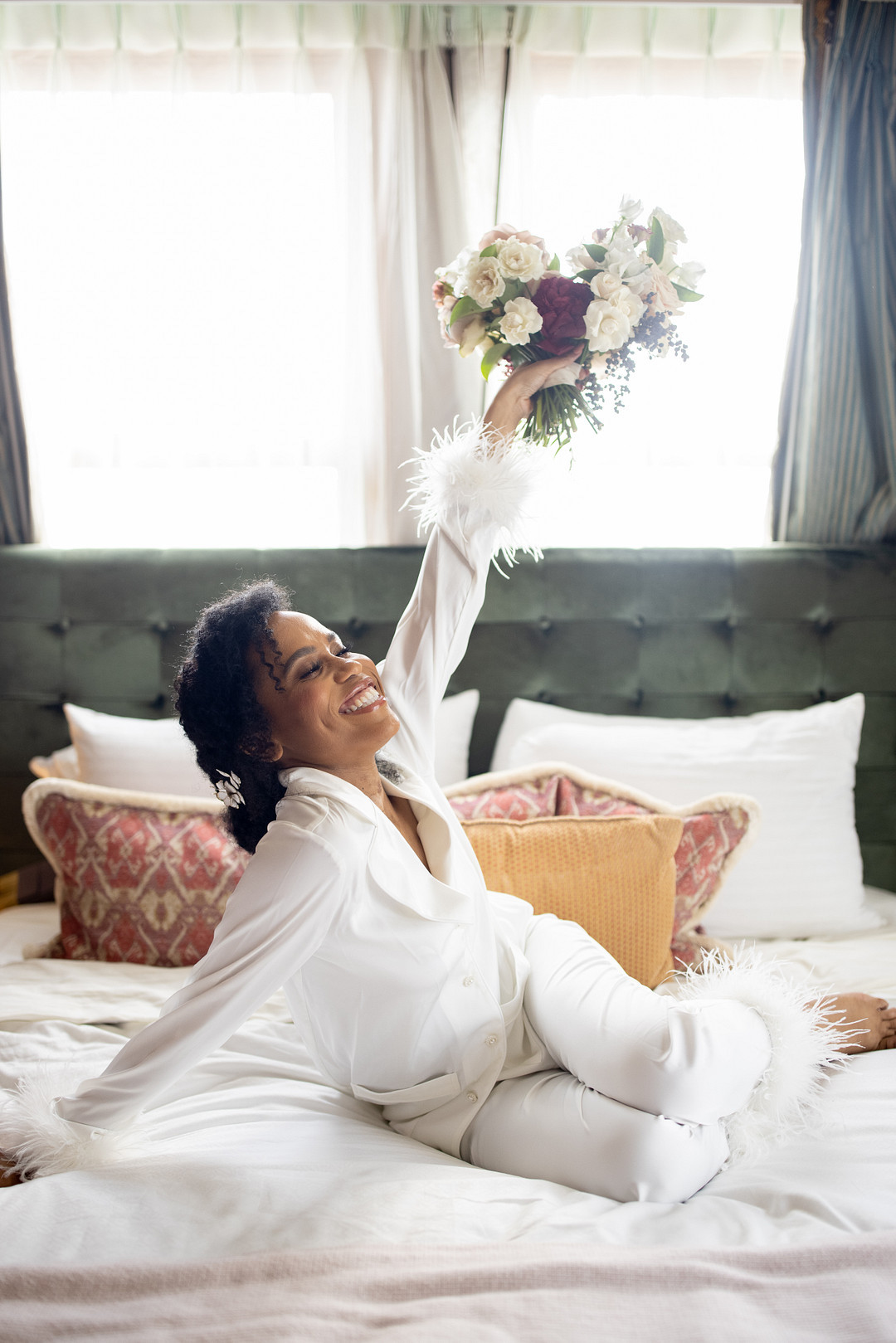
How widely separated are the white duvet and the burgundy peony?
1.29 m

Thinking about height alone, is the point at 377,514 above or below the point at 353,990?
above

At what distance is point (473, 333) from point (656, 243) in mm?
343

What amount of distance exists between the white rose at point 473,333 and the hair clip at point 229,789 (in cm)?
83

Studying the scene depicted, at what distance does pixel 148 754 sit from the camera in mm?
2217

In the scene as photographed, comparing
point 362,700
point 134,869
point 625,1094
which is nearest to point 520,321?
point 362,700

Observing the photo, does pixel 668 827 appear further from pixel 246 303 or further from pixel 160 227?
pixel 160 227

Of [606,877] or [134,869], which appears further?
→ [134,869]

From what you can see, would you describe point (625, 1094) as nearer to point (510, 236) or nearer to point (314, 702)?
point (314, 702)

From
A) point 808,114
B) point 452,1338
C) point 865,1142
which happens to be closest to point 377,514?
point 808,114

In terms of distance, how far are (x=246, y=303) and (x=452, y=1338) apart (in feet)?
7.93

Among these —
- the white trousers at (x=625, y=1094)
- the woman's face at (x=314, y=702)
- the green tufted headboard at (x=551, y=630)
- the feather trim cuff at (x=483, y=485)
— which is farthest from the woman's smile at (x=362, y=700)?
the green tufted headboard at (x=551, y=630)

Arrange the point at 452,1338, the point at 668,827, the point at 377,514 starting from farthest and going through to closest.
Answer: the point at 377,514 < the point at 668,827 < the point at 452,1338

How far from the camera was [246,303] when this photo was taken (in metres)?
2.57

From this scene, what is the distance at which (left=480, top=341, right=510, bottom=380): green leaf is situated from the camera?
1.65 metres
